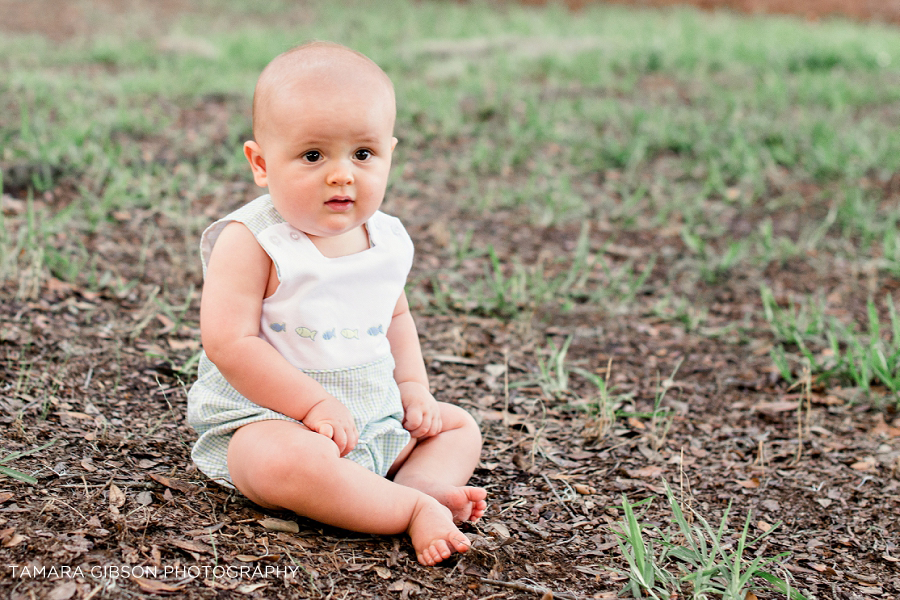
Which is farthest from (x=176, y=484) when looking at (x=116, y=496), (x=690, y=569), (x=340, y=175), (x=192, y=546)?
(x=690, y=569)

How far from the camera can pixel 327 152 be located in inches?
70.3

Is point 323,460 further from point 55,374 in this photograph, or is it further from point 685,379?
point 685,379

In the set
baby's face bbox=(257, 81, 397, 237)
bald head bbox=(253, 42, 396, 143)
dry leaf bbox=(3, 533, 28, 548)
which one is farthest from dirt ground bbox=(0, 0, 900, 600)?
bald head bbox=(253, 42, 396, 143)

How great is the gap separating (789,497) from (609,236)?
2107 mm

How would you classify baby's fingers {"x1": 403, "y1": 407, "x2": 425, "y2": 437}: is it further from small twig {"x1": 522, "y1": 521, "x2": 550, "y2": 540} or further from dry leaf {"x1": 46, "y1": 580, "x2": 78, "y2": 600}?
dry leaf {"x1": 46, "y1": 580, "x2": 78, "y2": 600}

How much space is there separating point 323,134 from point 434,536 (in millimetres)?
874

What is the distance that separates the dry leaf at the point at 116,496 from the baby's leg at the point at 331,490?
249 millimetres

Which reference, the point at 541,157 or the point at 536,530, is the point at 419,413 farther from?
the point at 541,157

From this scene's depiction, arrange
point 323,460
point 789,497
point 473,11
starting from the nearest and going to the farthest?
point 323,460 < point 789,497 < point 473,11

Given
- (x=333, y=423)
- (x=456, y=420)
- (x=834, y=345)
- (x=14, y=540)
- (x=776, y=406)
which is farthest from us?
(x=834, y=345)

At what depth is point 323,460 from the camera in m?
1.76

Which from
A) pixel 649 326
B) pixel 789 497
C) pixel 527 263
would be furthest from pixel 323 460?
pixel 527 263

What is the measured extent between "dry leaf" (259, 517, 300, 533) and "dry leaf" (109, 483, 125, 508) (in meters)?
0.30

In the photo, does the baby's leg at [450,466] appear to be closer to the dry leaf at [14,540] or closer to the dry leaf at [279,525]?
the dry leaf at [279,525]
